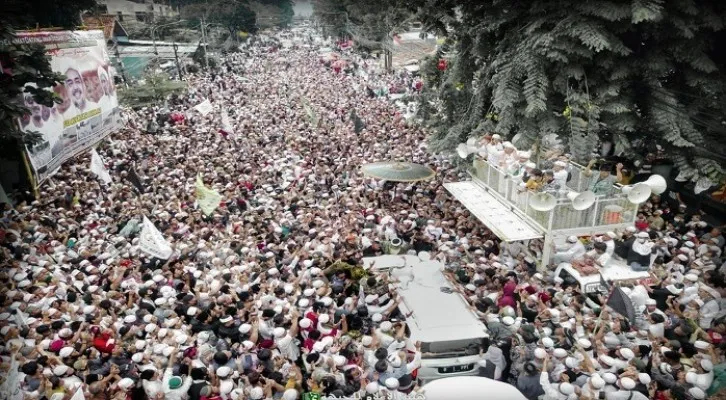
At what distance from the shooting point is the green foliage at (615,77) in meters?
9.52

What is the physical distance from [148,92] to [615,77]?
71.6 feet

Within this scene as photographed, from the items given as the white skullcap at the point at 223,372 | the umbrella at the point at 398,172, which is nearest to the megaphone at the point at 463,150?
the umbrella at the point at 398,172

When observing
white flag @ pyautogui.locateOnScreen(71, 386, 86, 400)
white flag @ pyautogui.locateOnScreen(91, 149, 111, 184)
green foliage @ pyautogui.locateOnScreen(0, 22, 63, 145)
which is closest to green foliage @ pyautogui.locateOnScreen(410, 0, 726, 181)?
white flag @ pyautogui.locateOnScreen(71, 386, 86, 400)

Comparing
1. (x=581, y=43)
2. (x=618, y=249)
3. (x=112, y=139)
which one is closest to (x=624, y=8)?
(x=581, y=43)

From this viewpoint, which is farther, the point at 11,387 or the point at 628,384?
the point at 11,387

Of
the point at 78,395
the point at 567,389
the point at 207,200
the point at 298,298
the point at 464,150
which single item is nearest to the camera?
the point at 78,395

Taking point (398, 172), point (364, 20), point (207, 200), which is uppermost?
point (364, 20)

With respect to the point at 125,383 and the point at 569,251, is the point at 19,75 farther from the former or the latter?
the point at 569,251

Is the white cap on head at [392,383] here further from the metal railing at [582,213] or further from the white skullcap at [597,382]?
the metal railing at [582,213]

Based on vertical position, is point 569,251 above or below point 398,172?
below

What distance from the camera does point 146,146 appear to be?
1770 centimetres

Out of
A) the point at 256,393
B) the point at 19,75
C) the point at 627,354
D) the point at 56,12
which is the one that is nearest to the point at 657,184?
the point at 627,354

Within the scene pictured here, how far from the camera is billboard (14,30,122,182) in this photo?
13320 millimetres

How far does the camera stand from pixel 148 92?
2416 cm
